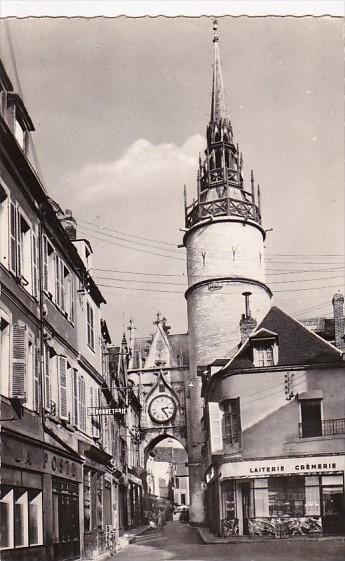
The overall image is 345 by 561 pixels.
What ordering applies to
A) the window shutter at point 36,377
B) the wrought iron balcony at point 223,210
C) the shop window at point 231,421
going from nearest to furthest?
the window shutter at point 36,377, the shop window at point 231,421, the wrought iron balcony at point 223,210

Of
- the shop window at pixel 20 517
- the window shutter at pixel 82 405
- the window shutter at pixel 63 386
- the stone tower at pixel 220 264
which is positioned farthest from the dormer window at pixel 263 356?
the shop window at pixel 20 517

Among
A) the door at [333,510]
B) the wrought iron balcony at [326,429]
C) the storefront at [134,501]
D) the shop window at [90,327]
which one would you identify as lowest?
the storefront at [134,501]

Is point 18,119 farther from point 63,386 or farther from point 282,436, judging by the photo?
point 282,436

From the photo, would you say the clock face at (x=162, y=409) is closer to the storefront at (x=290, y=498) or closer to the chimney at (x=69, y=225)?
the storefront at (x=290, y=498)

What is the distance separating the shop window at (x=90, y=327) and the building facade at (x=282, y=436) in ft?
21.2

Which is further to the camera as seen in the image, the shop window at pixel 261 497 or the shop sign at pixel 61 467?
the shop window at pixel 261 497

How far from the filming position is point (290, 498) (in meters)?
27.2

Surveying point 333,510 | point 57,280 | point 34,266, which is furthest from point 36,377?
point 333,510

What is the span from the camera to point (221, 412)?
3066 centimetres

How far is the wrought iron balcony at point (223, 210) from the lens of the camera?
142 feet

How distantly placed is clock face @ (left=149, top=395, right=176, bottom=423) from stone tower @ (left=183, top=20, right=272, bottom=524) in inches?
442

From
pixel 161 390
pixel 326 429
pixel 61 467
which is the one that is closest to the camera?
pixel 61 467

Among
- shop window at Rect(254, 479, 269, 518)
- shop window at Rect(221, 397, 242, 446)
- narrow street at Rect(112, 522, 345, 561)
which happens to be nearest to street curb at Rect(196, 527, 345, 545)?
narrow street at Rect(112, 522, 345, 561)

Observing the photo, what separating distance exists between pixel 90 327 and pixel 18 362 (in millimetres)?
10994
